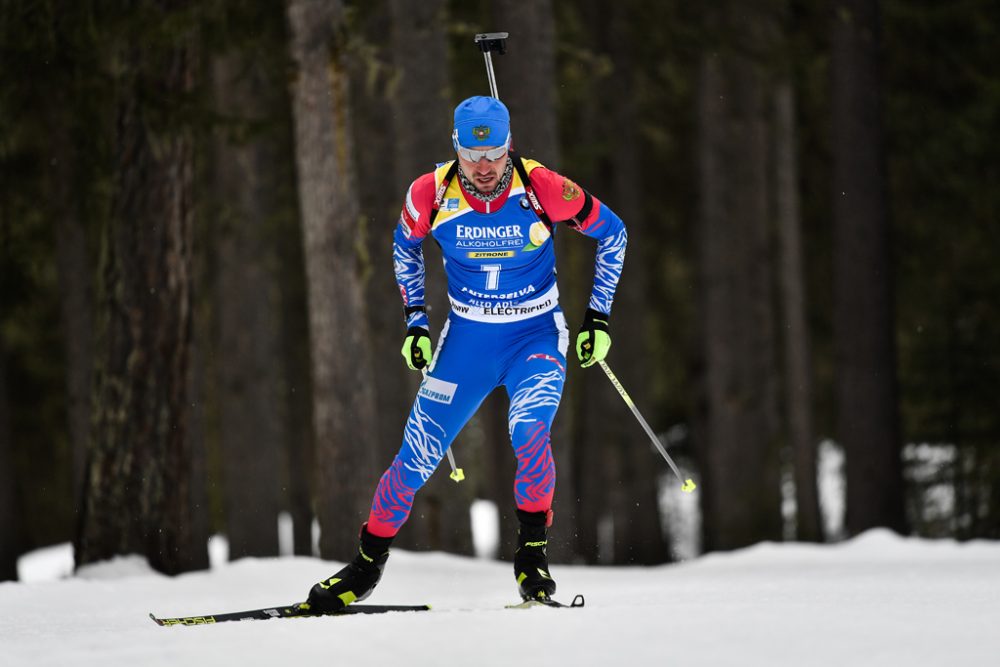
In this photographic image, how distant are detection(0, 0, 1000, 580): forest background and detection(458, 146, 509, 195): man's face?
10.7 ft

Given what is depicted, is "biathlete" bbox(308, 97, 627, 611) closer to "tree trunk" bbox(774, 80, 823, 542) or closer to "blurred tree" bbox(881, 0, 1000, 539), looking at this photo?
"blurred tree" bbox(881, 0, 1000, 539)

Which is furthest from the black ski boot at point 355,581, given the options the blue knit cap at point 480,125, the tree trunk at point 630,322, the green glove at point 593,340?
the tree trunk at point 630,322

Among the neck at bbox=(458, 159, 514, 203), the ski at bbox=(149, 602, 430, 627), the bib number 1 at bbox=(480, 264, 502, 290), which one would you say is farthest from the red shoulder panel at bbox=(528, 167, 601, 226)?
the ski at bbox=(149, 602, 430, 627)

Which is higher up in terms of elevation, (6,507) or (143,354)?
(143,354)

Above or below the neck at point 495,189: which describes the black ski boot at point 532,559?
below

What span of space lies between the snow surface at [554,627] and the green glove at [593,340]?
4.30 ft

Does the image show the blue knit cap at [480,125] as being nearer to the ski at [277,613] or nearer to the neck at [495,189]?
the neck at [495,189]

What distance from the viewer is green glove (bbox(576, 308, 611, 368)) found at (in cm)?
682

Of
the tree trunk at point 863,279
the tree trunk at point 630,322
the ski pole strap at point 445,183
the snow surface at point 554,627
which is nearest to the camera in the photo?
the snow surface at point 554,627

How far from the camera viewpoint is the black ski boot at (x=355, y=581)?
675 centimetres

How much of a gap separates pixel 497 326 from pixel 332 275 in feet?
10.2

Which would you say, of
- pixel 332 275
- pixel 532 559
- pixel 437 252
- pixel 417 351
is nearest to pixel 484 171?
pixel 417 351

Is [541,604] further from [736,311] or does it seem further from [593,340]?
[736,311]

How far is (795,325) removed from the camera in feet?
54.6
